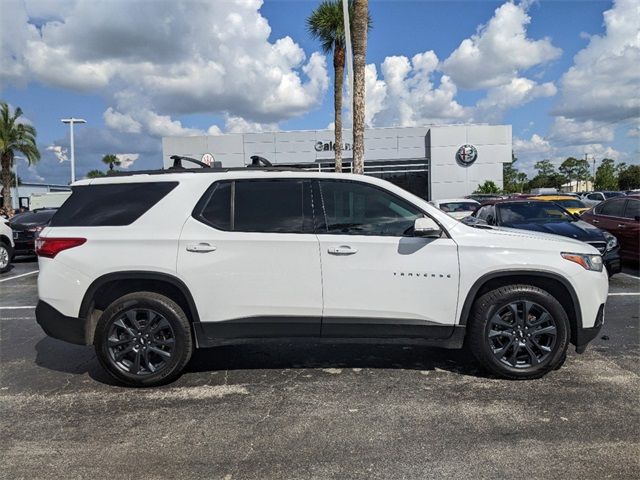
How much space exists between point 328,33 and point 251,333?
17.2m

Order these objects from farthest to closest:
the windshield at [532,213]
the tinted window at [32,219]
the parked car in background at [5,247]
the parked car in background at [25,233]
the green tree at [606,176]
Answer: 1. the green tree at [606,176]
2. the tinted window at [32,219]
3. the parked car in background at [25,233]
4. the parked car in background at [5,247]
5. the windshield at [532,213]

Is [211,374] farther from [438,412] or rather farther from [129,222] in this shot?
[438,412]

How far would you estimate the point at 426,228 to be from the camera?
12.9 feet

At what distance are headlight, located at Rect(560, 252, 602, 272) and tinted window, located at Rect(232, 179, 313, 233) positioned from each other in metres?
2.16

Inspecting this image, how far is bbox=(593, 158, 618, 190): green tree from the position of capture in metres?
69.0

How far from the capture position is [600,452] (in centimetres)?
305

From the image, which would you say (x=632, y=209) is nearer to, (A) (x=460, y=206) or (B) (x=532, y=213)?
(B) (x=532, y=213)

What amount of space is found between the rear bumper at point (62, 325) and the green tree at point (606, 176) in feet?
249

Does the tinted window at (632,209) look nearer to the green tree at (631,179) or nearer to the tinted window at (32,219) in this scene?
the tinted window at (32,219)

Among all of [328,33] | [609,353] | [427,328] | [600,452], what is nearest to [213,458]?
[427,328]

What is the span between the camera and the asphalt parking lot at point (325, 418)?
2.97 meters

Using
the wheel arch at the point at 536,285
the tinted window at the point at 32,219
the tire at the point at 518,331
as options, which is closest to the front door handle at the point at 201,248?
the wheel arch at the point at 536,285

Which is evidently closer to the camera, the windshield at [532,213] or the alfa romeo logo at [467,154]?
the windshield at [532,213]

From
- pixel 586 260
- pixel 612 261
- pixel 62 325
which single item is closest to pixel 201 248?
pixel 62 325
